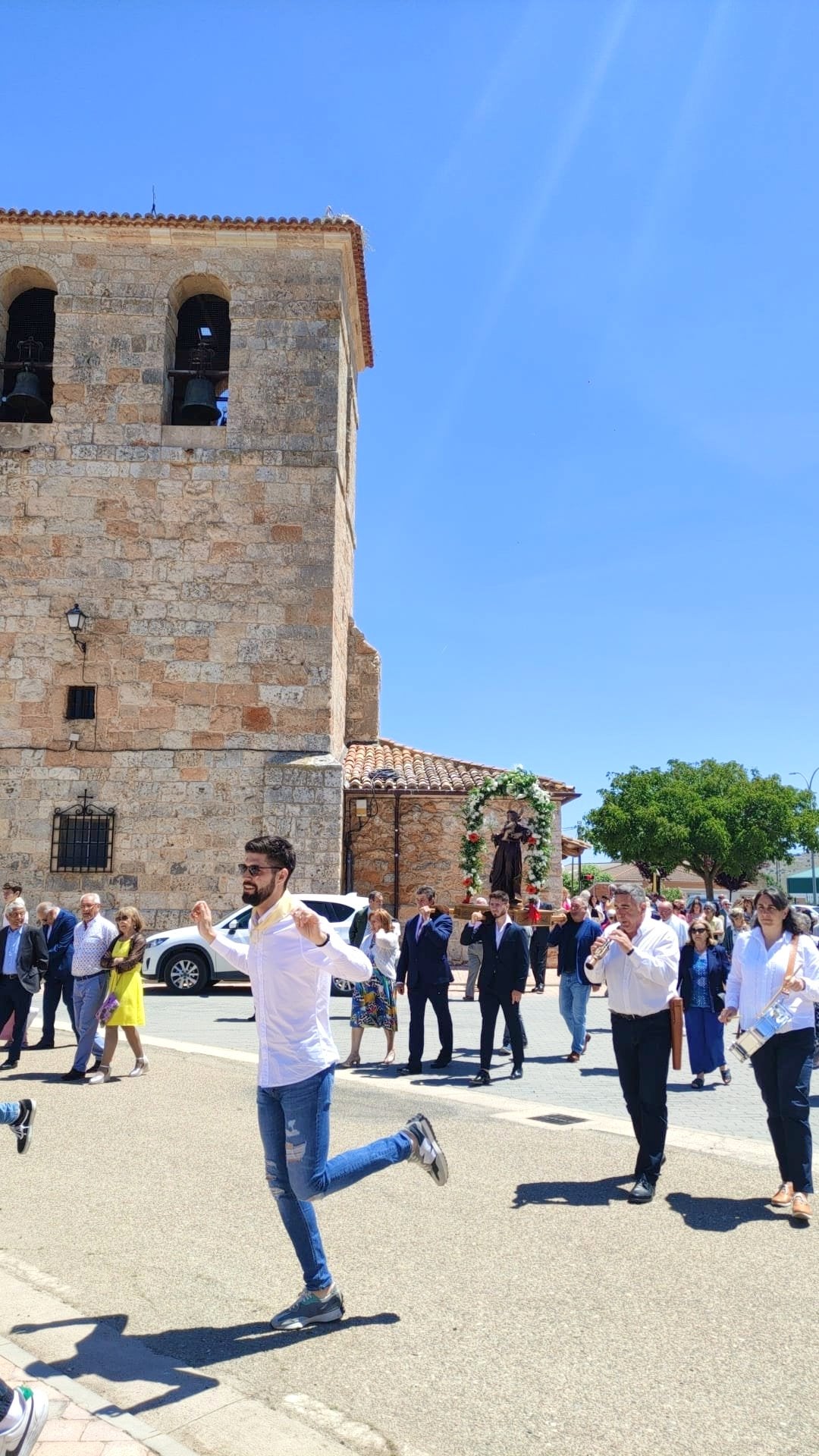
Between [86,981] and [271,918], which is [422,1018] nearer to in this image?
[86,981]

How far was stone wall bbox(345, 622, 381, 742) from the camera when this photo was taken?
85.0ft

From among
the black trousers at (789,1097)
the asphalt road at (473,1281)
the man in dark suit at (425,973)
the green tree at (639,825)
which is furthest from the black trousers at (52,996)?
the green tree at (639,825)

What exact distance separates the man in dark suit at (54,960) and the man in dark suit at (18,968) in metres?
0.37

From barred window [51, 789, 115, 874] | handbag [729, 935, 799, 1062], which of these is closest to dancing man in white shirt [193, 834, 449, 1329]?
handbag [729, 935, 799, 1062]

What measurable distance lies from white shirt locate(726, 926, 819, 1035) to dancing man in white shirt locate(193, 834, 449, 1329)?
2901 mm

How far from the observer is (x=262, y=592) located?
20.3 metres

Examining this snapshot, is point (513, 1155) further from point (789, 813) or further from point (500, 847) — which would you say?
point (789, 813)

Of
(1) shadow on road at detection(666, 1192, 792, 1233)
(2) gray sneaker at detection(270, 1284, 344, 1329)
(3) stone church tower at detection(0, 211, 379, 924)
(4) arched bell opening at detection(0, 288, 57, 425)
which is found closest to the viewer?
(2) gray sneaker at detection(270, 1284, 344, 1329)

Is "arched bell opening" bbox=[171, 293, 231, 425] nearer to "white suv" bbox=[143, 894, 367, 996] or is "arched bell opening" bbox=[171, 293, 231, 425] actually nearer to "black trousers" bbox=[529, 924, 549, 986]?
"white suv" bbox=[143, 894, 367, 996]

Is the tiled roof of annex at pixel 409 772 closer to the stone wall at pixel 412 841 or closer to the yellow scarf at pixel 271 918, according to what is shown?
the stone wall at pixel 412 841

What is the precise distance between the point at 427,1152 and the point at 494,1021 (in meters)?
5.30

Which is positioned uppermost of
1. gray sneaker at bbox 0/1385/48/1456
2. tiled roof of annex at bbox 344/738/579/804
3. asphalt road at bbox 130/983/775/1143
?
tiled roof of annex at bbox 344/738/579/804

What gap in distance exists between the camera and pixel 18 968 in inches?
418

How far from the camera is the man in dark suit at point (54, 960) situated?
11.3 metres
